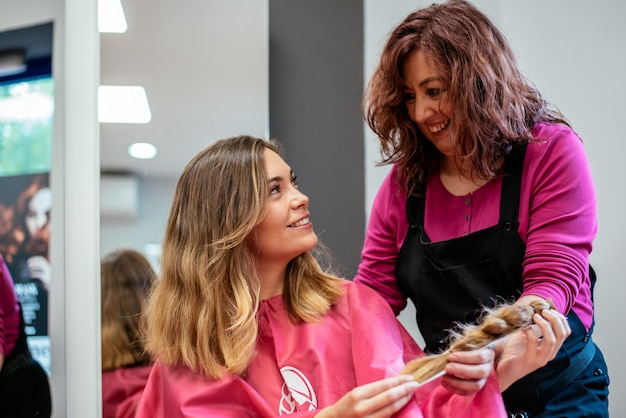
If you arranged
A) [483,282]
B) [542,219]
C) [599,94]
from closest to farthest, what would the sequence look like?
[542,219], [483,282], [599,94]

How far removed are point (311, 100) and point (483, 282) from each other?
2.70 ft

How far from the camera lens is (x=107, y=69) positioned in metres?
2.18

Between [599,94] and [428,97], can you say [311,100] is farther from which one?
[599,94]

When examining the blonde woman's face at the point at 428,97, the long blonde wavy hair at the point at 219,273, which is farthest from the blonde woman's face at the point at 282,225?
the blonde woman's face at the point at 428,97

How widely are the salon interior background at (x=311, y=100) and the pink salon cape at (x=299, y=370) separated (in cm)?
43

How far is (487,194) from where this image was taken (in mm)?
1764

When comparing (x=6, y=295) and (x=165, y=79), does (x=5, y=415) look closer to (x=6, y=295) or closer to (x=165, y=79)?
(x=6, y=295)

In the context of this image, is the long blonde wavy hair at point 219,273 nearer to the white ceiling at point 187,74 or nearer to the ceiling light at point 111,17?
the white ceiling at point 187,74

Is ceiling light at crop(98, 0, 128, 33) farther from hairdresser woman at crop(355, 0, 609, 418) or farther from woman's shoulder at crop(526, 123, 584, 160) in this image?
woman's shoulder at crop(526, 123, 584, 160)

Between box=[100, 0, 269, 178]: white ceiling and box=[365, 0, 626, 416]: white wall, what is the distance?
879 millimetres

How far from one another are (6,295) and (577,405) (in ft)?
5.76

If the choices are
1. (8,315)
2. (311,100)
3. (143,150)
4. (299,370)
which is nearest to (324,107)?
(311,100)

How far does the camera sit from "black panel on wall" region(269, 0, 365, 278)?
2.15m

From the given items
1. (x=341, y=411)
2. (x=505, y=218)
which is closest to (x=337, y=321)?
(x=341, y=411)
